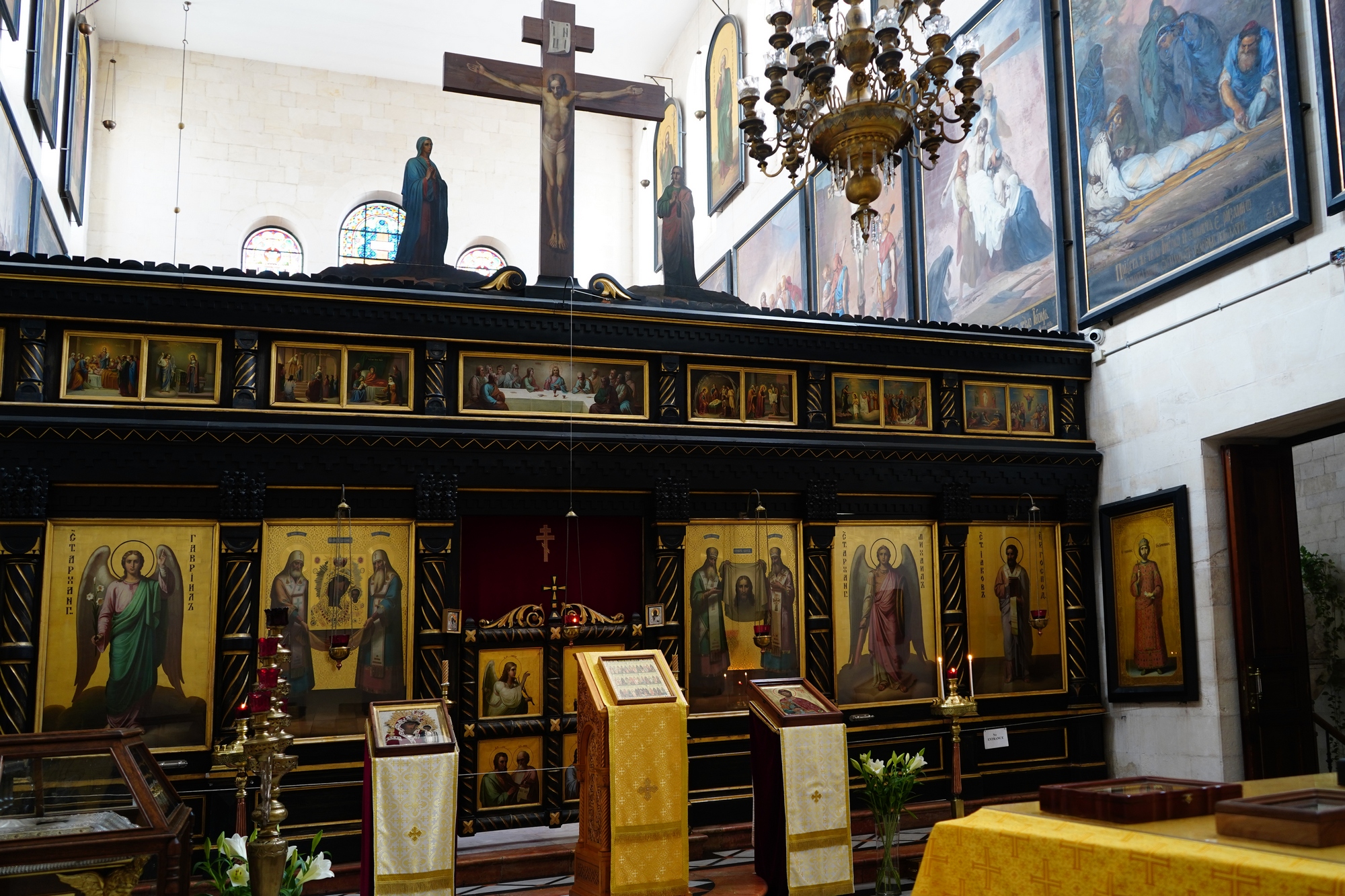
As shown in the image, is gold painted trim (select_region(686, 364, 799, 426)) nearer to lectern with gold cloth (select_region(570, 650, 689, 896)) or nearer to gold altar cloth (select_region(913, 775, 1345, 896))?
lectern with gold cloth (select_region(570, 650, 689, 896))

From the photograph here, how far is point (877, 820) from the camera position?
7.42m

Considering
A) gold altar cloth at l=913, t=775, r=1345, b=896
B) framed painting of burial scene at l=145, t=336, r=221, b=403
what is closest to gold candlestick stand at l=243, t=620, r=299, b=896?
gold altar cloth at l=913, t=775, r=1345, b=896

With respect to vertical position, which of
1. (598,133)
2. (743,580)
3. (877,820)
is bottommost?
(877,820)

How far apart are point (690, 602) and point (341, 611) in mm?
2834

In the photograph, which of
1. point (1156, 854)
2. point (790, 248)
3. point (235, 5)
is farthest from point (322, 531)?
point (235, 5)

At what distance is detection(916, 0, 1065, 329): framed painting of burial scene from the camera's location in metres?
11.1

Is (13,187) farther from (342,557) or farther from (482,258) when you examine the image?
(482,258)

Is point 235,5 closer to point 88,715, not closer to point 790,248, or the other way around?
point 790,248

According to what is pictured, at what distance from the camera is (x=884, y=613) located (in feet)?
32.7

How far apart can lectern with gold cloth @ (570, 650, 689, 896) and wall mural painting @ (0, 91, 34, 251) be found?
23.6ft

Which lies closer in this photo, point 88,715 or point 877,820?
point 877,820

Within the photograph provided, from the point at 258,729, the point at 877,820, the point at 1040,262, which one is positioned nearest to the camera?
the point at 258,729

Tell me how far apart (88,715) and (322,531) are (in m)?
2.04

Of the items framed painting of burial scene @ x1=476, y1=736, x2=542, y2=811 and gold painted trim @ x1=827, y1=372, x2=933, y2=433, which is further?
gold painted trim @ x1=827, y1=372, x2=933, y2=433
